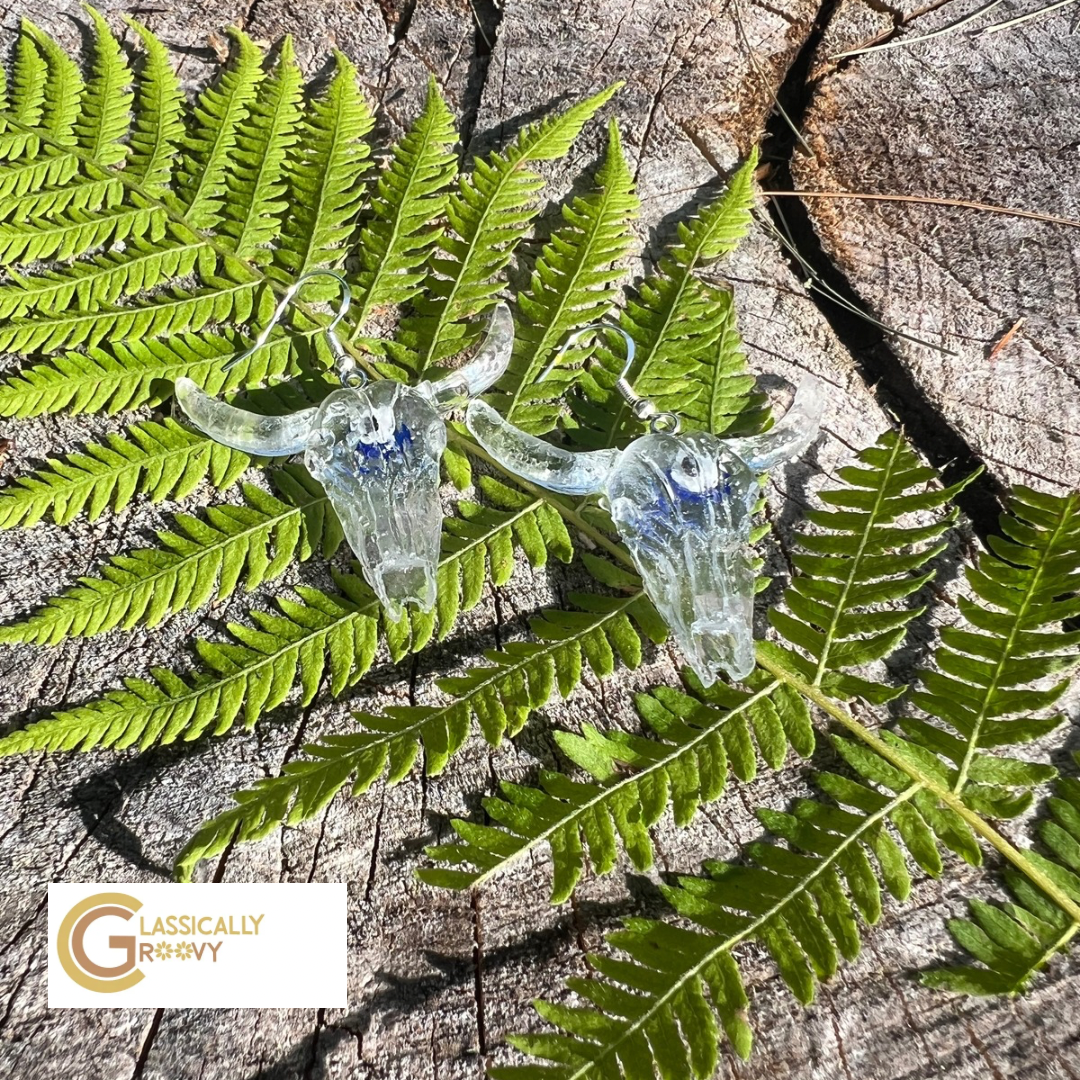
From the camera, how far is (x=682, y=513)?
7.23 ft

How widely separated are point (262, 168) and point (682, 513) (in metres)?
1.55

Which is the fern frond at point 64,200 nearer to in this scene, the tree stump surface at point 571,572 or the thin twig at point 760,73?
the tree stump surface at point 571,572

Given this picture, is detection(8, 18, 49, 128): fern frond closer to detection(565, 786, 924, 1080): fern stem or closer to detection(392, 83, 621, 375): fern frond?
detection(392, 83, 621, 375): fern frond

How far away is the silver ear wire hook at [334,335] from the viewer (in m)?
2.49

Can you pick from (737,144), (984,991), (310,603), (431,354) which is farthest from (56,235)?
(984,991)

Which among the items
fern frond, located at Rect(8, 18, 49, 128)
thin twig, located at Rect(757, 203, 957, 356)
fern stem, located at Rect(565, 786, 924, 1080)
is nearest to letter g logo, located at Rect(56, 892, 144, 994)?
fern stem, located at Rect(565, 786, 924, 1080)

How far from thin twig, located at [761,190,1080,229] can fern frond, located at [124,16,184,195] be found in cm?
173

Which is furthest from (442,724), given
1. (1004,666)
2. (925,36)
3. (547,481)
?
(925,36)

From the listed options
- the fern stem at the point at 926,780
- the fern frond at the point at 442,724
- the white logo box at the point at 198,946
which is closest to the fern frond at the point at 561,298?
the fern frond at the point at 442,724

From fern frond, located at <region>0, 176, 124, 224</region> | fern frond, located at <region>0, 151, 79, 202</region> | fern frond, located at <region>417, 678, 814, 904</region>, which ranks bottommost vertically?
fern frond, located at <region>417, 678, 814, 904</region>

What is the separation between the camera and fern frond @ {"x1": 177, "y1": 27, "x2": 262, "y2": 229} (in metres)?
2.66

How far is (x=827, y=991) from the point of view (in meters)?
2.09

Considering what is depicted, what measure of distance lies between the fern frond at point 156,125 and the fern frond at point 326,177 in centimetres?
35

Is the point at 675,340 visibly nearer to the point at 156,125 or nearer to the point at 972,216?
the point at 972,216
